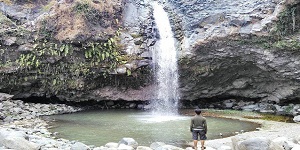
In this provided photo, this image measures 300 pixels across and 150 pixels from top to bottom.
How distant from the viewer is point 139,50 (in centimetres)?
2219

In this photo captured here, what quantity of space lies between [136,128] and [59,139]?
381cm

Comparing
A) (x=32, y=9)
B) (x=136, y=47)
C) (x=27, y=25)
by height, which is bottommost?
(x=136, y=47)

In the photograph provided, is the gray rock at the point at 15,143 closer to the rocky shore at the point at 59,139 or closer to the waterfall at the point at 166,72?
the rocky shore at the point at 59,139

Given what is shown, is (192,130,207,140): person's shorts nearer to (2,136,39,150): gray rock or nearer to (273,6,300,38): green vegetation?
(2,136,39,150): gray rock

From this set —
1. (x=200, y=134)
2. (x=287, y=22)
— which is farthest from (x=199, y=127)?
(x=287, y=22)

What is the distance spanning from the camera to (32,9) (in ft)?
80.1

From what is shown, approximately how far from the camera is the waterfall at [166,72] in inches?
880

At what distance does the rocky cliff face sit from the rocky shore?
224 centimetres

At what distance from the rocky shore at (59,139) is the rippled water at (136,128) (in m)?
0.75

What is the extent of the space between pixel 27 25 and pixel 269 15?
49.4 feet

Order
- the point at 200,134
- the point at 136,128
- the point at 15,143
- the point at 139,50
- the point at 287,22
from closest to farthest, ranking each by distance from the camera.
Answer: the point at 15,143, the point at 200,134, the point at 136,128, the point at 287,22, the point at 139,50

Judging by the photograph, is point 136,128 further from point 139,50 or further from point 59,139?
point 139,50

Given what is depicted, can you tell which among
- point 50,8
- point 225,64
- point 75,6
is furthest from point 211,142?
point 50,8

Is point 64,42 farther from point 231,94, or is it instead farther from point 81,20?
point 231,94
